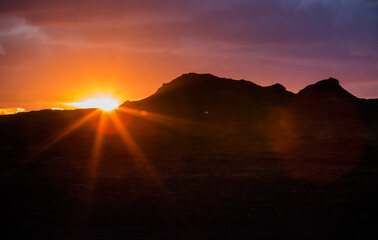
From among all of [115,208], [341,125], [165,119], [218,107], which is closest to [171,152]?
[165,119]

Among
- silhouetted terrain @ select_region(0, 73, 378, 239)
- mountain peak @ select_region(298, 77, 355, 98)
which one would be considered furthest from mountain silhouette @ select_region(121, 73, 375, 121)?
silhouetted terrain @ select_region(0, 73, 378, 239)

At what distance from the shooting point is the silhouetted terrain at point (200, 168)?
15.5 meters

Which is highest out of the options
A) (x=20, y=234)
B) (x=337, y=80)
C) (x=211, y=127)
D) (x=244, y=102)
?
(x=337, y=80)

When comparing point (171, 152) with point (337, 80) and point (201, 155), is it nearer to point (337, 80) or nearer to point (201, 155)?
point (201, 155)

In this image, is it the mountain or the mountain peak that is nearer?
the mountain

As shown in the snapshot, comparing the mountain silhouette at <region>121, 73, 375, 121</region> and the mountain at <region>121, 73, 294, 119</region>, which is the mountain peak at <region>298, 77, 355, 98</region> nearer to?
the mountain silhouette at <region>121, 73, 375, 121</region>

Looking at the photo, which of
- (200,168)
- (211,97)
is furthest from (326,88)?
(200,168)

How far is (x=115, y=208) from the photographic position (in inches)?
717

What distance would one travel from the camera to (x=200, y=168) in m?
30.6

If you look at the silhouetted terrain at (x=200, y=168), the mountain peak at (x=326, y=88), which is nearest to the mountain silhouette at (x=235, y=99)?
the mountain peak at (x=326, y=88)

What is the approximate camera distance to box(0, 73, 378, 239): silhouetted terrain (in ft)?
51.0

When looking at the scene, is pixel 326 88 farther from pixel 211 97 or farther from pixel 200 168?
pixel 200 168

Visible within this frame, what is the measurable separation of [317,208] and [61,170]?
58.3ft

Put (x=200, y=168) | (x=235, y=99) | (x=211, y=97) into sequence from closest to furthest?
1. (x=200, y=168)
2. (x=235, y=99)
3. (x=211, y=97)
